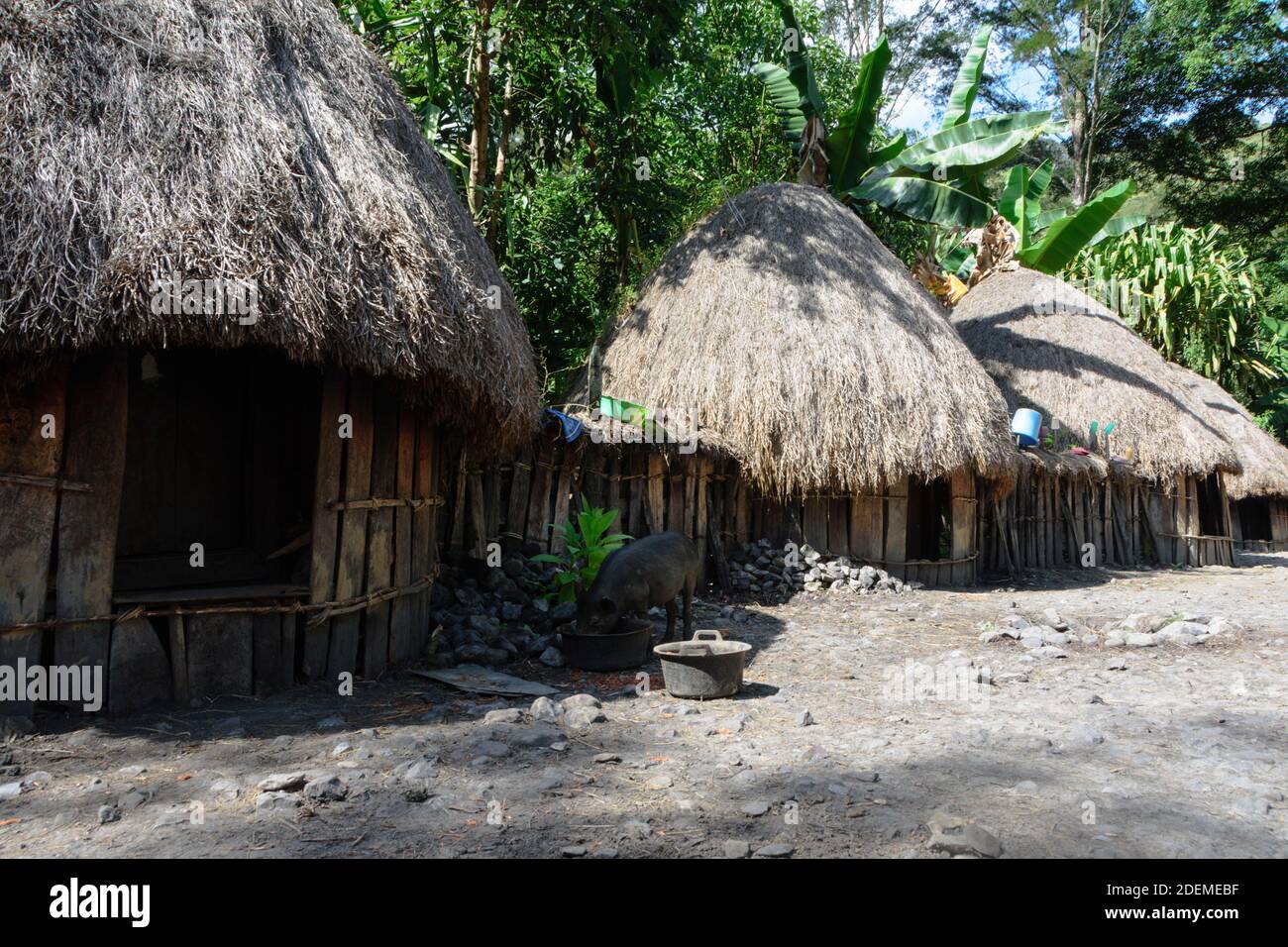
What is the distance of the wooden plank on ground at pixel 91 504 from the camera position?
453 cm

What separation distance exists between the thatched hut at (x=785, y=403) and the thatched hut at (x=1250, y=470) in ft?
28.5

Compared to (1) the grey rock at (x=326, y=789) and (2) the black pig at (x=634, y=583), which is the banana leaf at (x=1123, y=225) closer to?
(2) the black pig at (x=634, y=583)

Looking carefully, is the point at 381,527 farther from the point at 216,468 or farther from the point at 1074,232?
the point at 1074,232

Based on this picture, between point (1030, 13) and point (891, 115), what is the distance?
4.61m

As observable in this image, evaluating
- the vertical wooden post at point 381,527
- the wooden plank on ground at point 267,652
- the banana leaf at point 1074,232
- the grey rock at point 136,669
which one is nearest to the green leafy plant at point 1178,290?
the banana leaf at point 1074,232

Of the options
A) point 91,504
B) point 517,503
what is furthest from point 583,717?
point 517,503

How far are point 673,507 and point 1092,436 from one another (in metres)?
8.33

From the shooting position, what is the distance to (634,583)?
6156mm

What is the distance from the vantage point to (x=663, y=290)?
444 inches

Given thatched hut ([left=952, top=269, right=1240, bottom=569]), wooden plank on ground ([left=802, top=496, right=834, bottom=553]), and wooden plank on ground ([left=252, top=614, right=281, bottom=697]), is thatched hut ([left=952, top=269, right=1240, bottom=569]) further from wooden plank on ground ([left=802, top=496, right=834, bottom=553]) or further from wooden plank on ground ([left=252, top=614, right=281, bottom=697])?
wooden plank on ground ([left=252, top=614, right=281, bottom=697])

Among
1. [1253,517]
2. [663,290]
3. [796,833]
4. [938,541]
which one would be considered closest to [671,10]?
[663,290]

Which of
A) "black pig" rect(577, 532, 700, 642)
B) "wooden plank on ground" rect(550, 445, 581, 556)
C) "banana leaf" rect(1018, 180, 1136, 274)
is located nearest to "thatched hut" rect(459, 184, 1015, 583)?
"wooden plank on ground" rect(550, 445, 581, 556)

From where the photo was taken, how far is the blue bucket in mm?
12664
